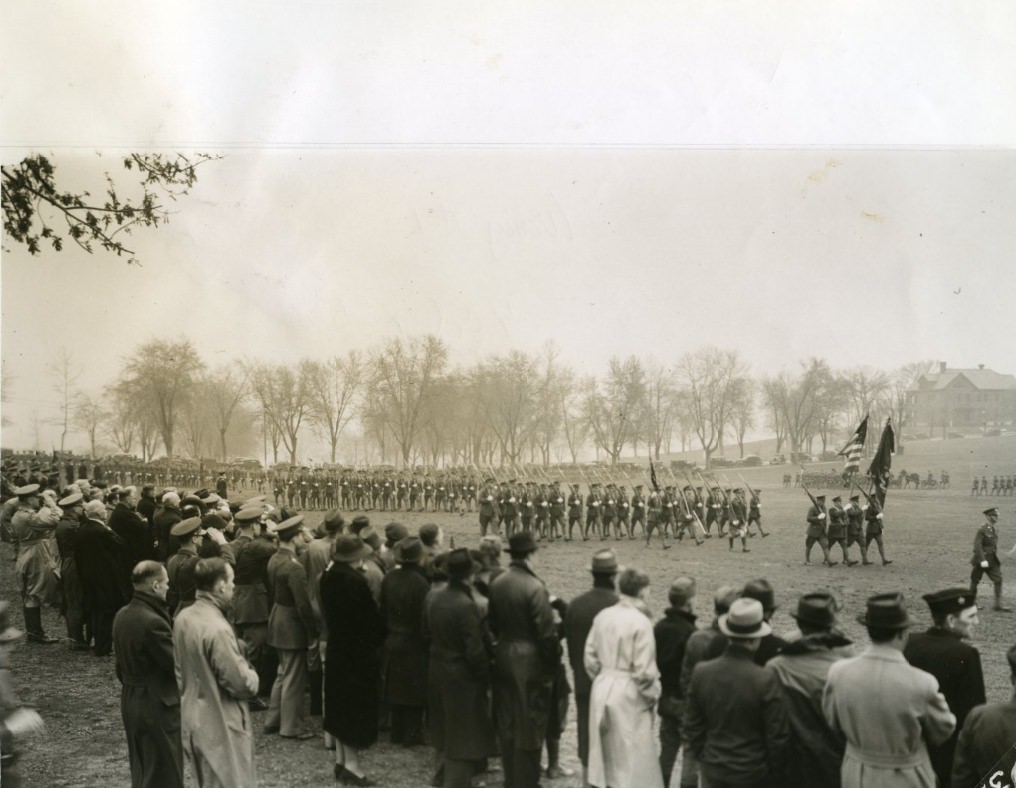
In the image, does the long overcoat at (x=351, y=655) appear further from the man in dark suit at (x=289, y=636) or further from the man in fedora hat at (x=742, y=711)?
the man in fedora hat at (x=742, y=711)

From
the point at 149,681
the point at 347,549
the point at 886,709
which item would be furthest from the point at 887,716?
the point at 149,681

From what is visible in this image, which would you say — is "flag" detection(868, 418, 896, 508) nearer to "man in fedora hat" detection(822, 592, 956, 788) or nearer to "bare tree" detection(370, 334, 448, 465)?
"bare tree" detection(370, 334, 448, 465)

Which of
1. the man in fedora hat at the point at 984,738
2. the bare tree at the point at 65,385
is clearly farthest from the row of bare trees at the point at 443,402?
the man in fedora hat at the point at 984,738

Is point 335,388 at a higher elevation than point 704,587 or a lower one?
higher

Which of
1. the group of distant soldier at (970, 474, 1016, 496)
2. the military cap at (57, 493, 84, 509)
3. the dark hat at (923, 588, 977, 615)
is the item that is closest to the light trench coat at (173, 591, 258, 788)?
the dark hat at (923, 588, 977, 615)

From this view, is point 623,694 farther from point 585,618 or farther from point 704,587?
→ point 704,587

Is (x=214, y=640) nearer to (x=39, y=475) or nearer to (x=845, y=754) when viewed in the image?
(x=845, y=754)
